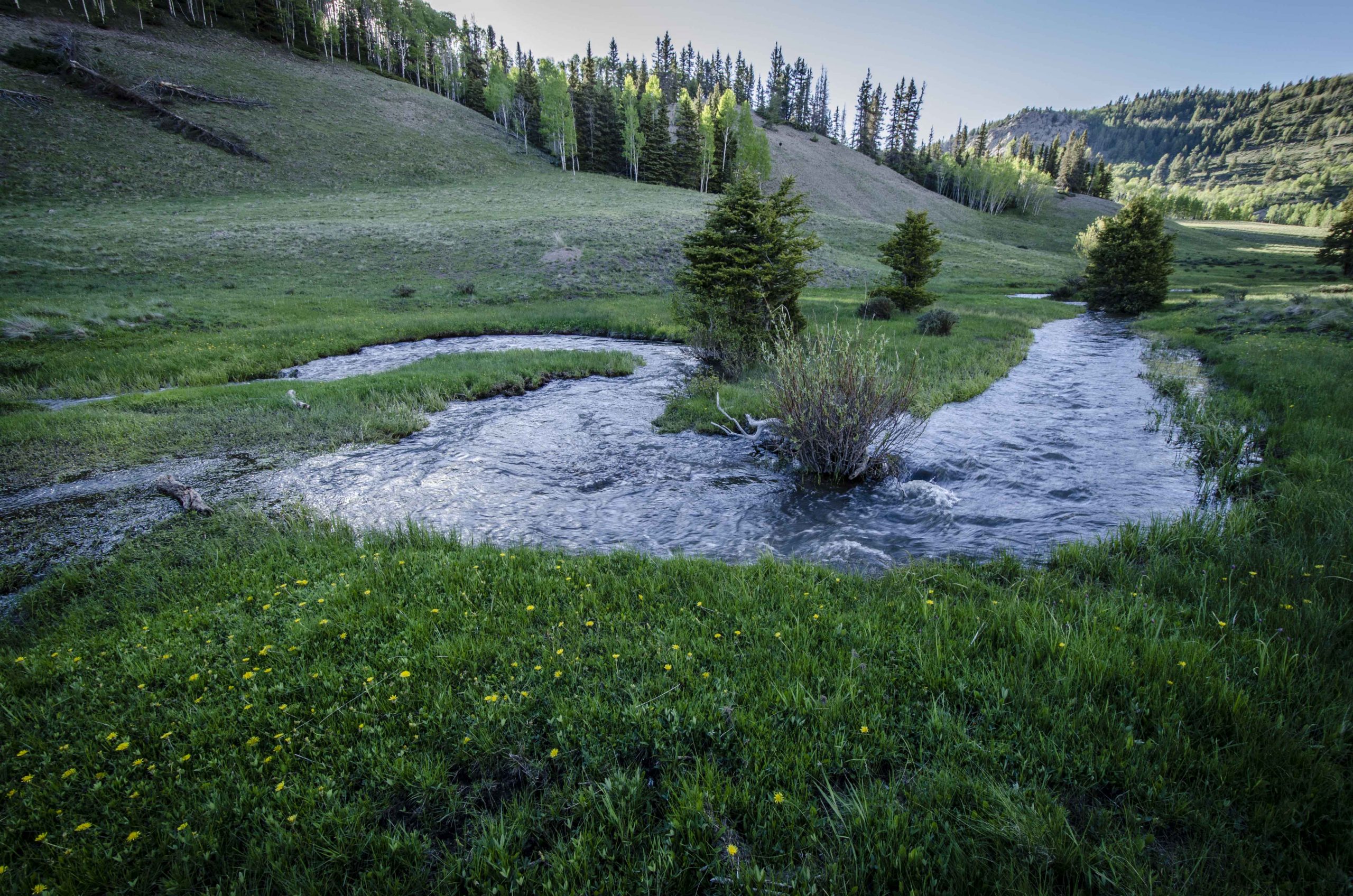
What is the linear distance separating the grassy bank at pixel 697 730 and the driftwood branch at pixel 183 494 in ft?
6.79

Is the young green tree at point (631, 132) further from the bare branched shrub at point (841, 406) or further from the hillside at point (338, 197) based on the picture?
the bare branched shrub at point (841, 406)

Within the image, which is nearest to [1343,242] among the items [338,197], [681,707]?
[681,707]

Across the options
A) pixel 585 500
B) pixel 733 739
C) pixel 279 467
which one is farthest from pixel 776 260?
pixel 733 739

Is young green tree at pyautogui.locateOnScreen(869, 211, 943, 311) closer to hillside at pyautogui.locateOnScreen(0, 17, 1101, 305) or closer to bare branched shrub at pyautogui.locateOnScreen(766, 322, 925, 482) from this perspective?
hillside at pyautogui.locateOnScreen(0, 17, 1101, 305)

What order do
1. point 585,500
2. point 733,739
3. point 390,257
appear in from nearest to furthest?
point 733,739, point 585,500, point 390,257

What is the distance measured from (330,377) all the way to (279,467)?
7.51 metres

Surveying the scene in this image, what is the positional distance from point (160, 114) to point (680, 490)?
7496cm

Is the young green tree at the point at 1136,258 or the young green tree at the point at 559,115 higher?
the young green tree at the point at 559,115

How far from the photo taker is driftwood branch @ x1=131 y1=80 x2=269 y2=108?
54.0 metres

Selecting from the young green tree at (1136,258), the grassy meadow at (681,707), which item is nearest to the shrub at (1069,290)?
the young green tree at (1136,258)

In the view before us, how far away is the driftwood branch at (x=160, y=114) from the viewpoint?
50.9 meters

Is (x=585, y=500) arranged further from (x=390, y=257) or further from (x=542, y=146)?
(x=542, y=146)

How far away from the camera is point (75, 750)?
3156 mm

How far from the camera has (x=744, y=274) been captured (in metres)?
15.8
